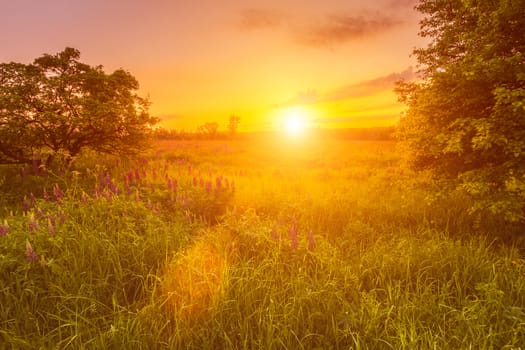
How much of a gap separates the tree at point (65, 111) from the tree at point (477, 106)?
24.6ft

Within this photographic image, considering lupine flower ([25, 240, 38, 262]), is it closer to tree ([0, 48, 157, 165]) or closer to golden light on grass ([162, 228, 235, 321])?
golden light on grass ([162, 228, 235, 321])

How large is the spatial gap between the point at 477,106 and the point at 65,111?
932 cm

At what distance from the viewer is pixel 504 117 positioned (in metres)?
4.10

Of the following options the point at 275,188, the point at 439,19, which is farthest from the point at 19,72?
the point at 439,19

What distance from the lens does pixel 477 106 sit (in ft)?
15.4

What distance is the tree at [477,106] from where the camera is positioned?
3961 millimetres

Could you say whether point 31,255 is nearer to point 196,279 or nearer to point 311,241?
point 196,279

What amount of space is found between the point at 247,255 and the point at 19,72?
7859mm

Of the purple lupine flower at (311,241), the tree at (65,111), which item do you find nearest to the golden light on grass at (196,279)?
the purple lupine flower at (311,241)

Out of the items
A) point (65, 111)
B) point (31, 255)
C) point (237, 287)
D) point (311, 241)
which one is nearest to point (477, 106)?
point (311, 241)

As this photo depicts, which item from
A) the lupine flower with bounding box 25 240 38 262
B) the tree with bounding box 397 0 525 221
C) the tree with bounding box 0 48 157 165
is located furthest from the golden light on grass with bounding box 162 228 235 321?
the tree with bounding box 0 48 157 165

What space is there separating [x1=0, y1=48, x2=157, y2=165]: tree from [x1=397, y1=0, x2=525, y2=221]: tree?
24.6ft

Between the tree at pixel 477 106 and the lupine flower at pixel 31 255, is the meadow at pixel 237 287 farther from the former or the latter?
the tree at pixel 477 106

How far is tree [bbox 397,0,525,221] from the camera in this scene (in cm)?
396
